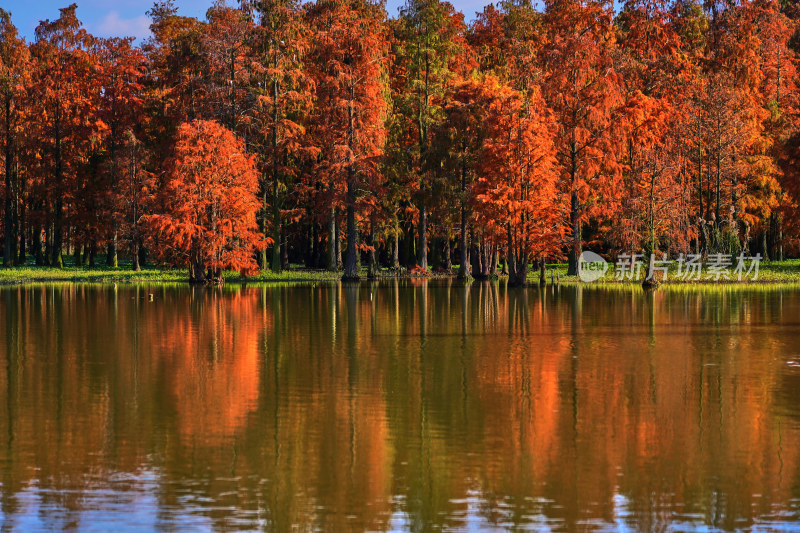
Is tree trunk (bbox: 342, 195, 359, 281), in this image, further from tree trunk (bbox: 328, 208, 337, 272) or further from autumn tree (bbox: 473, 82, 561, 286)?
autumn tree (bbox: 473, 82, 561, 286)

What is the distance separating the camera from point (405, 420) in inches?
647

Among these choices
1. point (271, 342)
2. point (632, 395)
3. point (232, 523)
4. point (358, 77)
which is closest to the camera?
point (232, 523)

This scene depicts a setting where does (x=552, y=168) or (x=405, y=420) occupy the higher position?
(x=552, y=168)

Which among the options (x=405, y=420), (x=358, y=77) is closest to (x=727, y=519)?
(x=405, y=420)

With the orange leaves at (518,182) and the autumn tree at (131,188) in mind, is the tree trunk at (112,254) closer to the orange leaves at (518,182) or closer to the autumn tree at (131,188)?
the autumn tree at (131,188)

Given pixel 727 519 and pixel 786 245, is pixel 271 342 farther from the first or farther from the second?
pixel 786 245

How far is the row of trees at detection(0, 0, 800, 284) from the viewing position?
209 feet

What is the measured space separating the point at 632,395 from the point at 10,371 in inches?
502

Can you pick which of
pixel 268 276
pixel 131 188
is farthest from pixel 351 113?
pixel 131 188

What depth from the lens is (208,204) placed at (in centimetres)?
6356

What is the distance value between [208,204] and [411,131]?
20.5 meters

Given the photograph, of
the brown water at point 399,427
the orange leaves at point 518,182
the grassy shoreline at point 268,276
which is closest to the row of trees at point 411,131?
the orange leaves at point 518,182

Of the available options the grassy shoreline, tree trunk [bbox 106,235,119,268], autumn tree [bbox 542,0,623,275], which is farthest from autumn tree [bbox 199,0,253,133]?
autumn tree [bbox 542,0,623,275]

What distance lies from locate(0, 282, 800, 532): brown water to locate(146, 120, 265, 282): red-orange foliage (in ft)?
97.7
